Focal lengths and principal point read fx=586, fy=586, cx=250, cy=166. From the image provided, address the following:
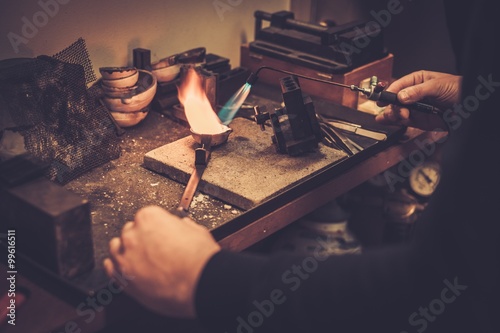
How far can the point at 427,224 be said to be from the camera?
36.8 inches

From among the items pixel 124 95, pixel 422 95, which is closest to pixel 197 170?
pixel 124 95

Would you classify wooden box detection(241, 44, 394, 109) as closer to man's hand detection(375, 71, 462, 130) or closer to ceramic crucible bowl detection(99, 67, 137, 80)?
man's hand detection(375, 71, 462, 130)

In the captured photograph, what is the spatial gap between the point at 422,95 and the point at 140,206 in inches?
38.4

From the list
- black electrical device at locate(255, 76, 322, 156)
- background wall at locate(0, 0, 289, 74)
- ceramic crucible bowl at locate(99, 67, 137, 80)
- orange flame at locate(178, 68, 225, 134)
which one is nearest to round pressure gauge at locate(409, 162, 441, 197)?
background wall at locate(0, 0, 289, 74)

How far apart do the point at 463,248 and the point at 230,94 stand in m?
1.48

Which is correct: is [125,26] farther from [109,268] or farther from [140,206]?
[109,268]

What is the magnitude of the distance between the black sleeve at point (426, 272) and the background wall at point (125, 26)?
47.6 inches

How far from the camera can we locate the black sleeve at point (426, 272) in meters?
0.87

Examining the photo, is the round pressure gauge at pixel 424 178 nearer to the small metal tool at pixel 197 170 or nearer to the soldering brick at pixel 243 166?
the soldering brick at pixel 243 166

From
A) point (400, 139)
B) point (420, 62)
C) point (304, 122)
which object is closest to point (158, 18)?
point (304, 122)

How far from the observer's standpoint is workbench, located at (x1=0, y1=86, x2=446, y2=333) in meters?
1.24

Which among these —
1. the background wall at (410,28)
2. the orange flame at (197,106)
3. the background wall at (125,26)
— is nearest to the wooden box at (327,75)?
the background wall at (125,26)

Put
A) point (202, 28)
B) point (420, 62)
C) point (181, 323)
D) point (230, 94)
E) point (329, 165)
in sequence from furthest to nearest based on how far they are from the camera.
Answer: point (420, 62)
point (202, 28)
point (230, 94)
point (181, 323)
point (329, 165)

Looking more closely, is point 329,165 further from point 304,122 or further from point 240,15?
point 240,15
